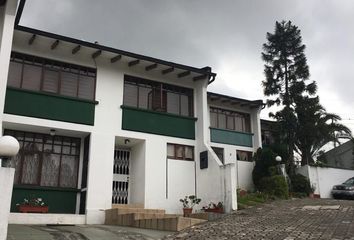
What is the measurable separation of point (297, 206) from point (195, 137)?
5.21 metres

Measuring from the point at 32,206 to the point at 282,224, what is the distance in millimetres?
8237

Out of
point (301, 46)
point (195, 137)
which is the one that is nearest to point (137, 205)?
point (195, 137)

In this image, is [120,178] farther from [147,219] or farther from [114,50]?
[114,50]

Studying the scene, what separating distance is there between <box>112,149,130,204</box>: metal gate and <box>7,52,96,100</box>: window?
3044 millimetres

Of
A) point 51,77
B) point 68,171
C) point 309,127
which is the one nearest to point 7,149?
point 68,171

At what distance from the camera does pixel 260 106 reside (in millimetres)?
21016

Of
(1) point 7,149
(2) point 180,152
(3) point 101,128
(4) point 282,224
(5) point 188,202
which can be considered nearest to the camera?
(1) point 7,149

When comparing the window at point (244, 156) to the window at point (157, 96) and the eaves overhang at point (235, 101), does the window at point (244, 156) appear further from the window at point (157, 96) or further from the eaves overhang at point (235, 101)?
the window at point (157, 96)

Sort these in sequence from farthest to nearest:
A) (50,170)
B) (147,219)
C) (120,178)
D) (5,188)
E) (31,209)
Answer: (120,178) → (50,170) → (31,209) → (147,219) → (5,188)

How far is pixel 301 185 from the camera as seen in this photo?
20.3 meters

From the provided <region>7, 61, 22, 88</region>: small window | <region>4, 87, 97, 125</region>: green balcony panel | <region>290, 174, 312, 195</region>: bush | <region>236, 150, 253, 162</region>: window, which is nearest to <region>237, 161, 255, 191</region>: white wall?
<region>236, 150, 253, 162</region>: window

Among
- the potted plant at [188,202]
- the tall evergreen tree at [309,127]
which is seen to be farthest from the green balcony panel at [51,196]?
the tall evergreen tree at [309,127]

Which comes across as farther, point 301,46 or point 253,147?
point 301,46

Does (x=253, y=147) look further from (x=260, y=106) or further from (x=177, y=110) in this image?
(x=177, y=110)
